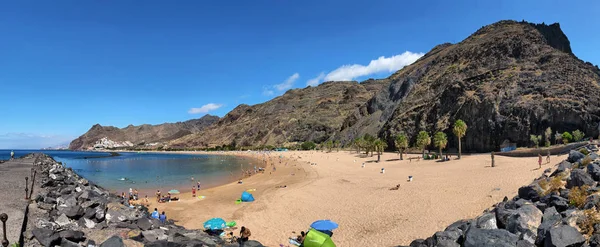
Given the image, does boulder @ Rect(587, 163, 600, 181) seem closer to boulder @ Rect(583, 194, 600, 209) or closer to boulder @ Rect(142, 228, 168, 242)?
boulder @ Rect(583, 194, 600, 209)

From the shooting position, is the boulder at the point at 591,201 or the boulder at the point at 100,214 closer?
the boulder at the point at 591,201

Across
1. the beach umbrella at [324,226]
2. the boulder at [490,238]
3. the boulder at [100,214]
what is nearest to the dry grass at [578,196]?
the boulder at [490,238]

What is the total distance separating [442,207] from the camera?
2092cm

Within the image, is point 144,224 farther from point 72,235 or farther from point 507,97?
point 507,97

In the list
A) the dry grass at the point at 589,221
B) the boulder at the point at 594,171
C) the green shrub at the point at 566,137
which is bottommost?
the dry grass at the point at 589,221

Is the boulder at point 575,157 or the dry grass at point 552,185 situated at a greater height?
the boulder at point 575,157

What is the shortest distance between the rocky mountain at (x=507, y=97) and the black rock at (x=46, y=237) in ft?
259

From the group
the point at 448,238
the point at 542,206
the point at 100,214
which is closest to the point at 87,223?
the point at 100,214

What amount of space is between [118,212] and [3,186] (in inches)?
388

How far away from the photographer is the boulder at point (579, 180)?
1212cm

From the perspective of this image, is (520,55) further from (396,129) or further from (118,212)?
(118,212)

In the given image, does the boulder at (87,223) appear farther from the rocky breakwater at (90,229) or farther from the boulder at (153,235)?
the boulder at (153,235)

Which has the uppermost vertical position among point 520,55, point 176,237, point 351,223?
point 520,55

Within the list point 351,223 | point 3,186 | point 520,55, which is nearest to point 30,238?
point 3,186
